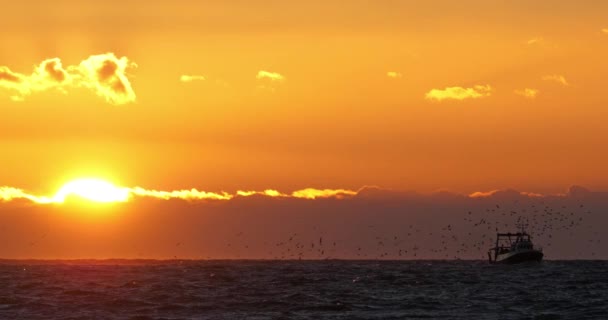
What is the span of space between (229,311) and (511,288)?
5729cm

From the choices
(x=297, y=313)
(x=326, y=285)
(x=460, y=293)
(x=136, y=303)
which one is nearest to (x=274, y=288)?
(x=326, y=285)

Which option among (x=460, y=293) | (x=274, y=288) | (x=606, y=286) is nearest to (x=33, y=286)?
(x=274, y=288)

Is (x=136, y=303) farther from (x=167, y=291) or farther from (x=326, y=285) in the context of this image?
(x=326, y=285)

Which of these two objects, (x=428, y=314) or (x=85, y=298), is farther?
(x=85, y=298)

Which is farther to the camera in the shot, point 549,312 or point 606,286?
point 606,286

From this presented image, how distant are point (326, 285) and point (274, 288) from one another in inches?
613

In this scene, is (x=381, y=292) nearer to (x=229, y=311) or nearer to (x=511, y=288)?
(x=511, y=288)

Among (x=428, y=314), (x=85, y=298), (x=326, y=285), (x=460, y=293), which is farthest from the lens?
(x=326, y=285)

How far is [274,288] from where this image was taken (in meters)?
165

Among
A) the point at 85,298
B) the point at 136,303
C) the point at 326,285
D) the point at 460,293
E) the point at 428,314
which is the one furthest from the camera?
the point at 326,285

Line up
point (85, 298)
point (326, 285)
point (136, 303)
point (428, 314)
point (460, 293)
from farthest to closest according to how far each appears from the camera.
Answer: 1. point (326, 285)
2. point (460, 293)
3. point (85, 298)
4. point (136, 303)
5. point (428, 314)

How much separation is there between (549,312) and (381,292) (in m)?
41.9

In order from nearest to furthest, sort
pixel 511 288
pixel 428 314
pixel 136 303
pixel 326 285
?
pixel 428 314 < pixel 136 303 < pixel 511 288 < pixel 326 285

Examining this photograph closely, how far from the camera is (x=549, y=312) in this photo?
380ft
